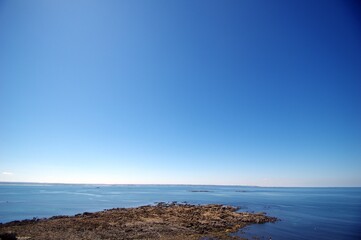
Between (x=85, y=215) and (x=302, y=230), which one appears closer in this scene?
(x=302, y=230)

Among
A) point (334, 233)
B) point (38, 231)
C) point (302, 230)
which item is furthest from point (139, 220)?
point (334, 233)

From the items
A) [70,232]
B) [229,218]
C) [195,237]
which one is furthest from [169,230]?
[229,218]

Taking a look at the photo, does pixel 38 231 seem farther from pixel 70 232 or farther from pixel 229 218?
pixel 229 218

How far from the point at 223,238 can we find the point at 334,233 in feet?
62.9

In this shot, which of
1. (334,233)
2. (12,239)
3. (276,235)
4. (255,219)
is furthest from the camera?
(255,219)

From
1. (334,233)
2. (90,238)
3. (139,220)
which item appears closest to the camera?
(90,238)

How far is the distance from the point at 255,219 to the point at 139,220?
21.2 meters

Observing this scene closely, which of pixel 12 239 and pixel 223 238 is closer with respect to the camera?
pixel 12 239

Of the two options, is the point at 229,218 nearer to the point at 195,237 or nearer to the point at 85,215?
the point at 195,237

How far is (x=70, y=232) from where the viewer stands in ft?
98.0

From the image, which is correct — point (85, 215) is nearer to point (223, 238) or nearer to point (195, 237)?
point (195, 237)

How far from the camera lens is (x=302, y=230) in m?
36.0

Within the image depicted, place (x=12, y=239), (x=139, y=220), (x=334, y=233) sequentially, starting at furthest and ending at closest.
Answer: (x=139, y=220), (x=334, y=233), (x=12, y=239)

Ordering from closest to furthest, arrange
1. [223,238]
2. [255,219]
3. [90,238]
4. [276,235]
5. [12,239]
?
[12,239], [90,238], [223,238], [276,235], [255,219]
